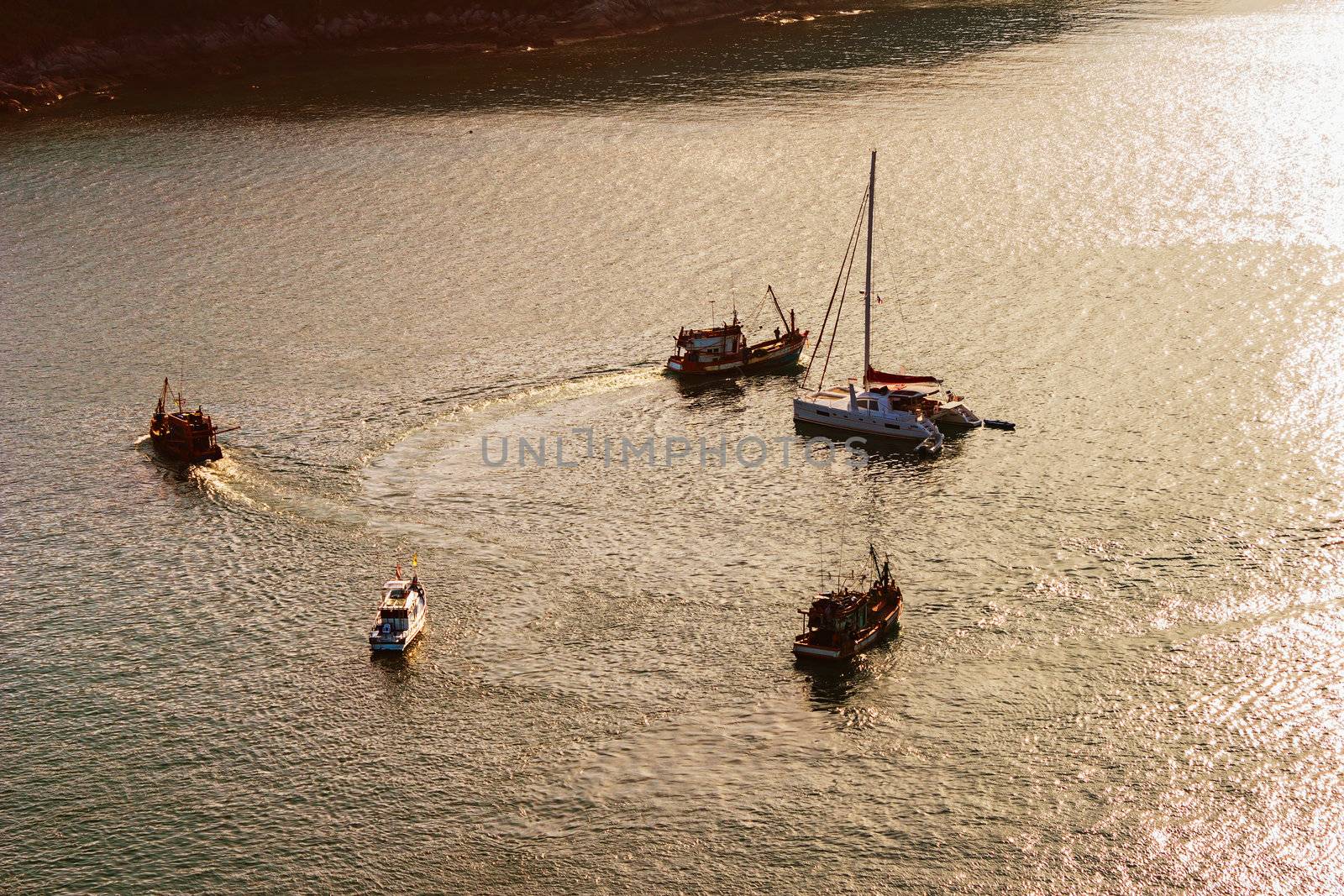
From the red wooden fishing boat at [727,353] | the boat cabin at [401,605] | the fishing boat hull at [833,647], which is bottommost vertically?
the fishing boat hull at [833,647]

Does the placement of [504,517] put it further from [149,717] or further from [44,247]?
[44,247]

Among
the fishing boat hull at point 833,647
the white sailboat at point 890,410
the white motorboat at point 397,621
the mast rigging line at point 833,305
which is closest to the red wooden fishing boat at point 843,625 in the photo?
the fishing boat hull at point 833,647

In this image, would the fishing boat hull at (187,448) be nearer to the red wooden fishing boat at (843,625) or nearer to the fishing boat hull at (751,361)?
the fishing boat hull at (751,361)

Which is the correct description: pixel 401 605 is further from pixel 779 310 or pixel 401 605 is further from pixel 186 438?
pixel 779 310

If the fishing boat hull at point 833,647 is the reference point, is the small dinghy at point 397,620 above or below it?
above

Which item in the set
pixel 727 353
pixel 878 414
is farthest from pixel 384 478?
pixel 878 414

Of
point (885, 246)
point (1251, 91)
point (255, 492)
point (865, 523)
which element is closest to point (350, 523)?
point (255, 492)
